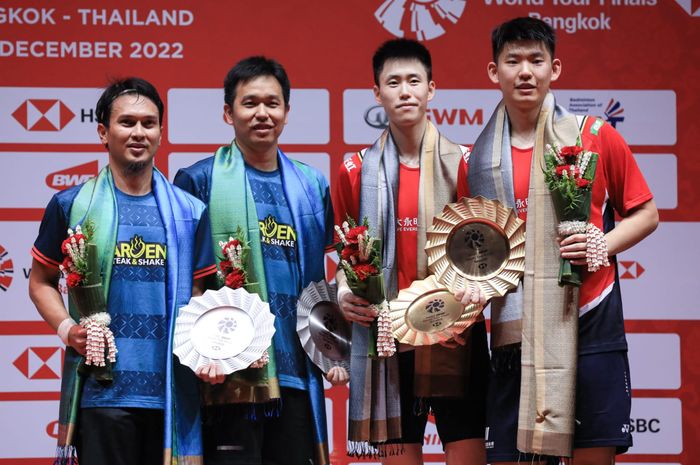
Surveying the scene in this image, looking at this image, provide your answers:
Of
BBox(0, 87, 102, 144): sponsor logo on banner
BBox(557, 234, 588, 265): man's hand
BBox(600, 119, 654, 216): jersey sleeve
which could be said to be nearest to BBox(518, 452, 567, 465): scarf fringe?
BBox(557, 234, 588, 265): man's hand

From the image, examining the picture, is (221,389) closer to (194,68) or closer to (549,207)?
(549,207)

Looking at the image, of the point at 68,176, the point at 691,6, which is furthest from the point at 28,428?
the point at 691,6

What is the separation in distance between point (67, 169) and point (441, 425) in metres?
2.66

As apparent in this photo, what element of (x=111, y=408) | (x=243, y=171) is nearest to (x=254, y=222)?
(x=243, y=171)

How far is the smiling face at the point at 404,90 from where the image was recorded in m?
4.31

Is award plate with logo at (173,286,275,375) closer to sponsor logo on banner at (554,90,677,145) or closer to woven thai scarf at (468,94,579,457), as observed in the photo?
woven thai scarf at (468,94,579,457)

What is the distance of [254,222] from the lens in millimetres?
4215

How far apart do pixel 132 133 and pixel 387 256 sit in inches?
43.3

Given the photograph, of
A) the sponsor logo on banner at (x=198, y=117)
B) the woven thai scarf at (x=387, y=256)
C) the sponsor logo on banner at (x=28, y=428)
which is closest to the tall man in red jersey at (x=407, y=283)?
the woven thai scarf at (x=387, y=256)

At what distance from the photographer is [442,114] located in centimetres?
591

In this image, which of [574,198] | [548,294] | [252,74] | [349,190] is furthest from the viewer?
[349,190]

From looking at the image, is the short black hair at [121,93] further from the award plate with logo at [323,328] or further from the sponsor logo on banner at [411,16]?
the sponsor logo on banner at [411,16]

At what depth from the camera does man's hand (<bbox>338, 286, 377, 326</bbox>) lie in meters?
4.03

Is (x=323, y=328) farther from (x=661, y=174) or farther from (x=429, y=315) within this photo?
(x=661, y=174)
